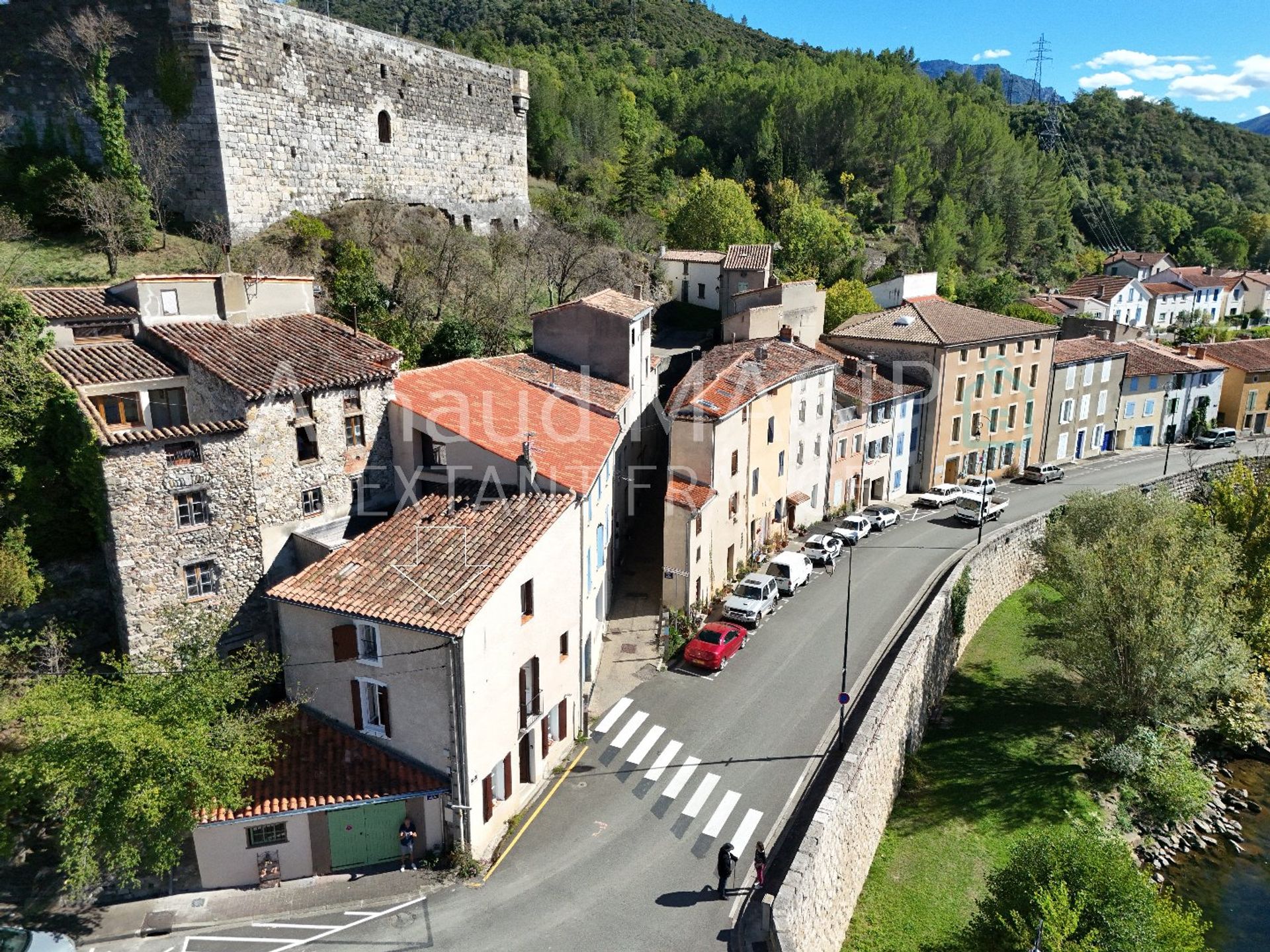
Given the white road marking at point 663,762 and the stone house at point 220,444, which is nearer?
the stone house at point 220,444

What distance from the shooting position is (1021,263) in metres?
109

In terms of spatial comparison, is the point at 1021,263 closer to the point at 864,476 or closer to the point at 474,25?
the point at 864,476

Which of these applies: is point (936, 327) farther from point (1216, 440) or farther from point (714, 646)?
point (714, 646)

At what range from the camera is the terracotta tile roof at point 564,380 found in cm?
3253

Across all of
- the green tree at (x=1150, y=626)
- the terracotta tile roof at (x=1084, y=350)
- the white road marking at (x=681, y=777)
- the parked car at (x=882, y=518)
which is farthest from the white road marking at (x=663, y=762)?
the terracotta tile roof at (x=1084, y=350)

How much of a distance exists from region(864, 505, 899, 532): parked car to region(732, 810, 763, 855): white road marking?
78.4 feet

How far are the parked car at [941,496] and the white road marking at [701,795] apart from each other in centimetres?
2945

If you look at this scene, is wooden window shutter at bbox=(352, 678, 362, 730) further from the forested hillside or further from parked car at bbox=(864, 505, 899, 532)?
the forested hillside

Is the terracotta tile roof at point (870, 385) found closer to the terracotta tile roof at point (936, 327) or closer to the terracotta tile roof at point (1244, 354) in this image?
the terracotta tile roof at point (936, 327)

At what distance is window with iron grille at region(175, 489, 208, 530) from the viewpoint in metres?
22.4

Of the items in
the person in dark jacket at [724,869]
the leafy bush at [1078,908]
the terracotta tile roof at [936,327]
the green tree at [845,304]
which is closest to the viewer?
the leafy bush at [1078,908]

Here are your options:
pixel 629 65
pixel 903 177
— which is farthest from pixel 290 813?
pixel 629 65

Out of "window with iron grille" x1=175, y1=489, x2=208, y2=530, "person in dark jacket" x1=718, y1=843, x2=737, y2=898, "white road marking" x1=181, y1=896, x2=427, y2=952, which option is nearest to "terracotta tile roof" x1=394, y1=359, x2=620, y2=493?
"window with iron grille" x1=175, y1=489, x2=208, y2=530

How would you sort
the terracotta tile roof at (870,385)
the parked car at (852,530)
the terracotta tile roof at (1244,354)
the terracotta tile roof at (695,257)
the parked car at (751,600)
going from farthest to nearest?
the terracotta tile roof at (1244,354) → the terracotta tile roof at (695,257) → the terracotta tile roof at (870,385) → the parked car at (852,530) → the parked car at (751,600)
